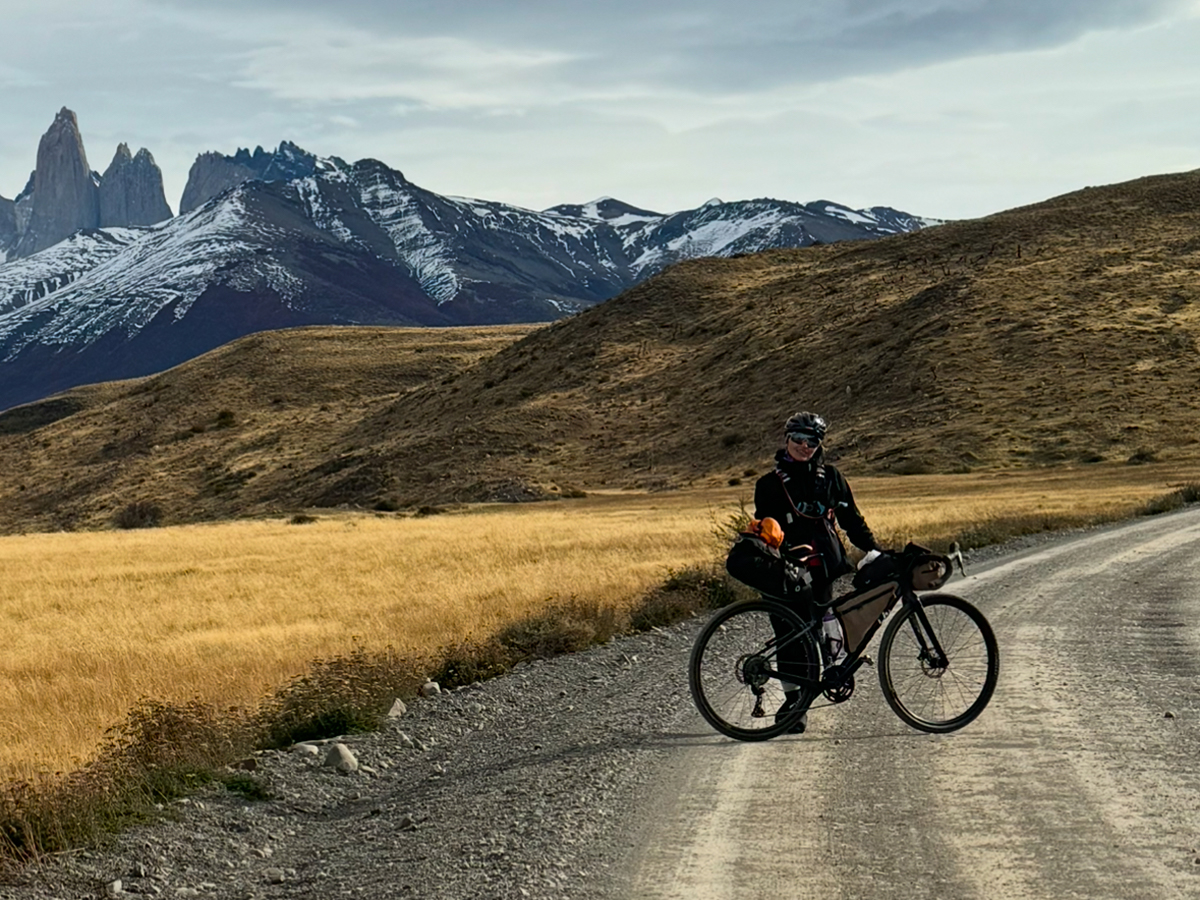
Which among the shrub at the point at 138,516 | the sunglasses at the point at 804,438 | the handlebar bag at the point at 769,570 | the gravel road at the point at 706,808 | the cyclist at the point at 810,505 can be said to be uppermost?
the sunglasses at the point at 804,438

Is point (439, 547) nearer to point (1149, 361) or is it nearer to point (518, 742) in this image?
point (518, 742)

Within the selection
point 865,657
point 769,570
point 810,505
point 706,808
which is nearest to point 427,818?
point 706,808

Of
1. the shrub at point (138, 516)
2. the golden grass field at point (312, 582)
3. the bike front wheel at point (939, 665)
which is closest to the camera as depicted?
the bike front wheel at point (939, 665)

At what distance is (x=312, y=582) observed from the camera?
27609 millimetres

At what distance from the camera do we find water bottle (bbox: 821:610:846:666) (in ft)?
32.4

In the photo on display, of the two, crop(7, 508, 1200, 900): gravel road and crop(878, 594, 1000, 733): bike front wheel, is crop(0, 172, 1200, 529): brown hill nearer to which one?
crop(7, 508, 1200, 900): gravel road

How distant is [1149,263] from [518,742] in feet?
304

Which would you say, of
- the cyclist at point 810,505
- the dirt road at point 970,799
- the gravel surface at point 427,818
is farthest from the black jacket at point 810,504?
the gravel surface at point 427,818

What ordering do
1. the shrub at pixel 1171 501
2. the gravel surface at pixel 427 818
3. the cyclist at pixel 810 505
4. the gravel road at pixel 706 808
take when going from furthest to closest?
the shrub at pixel 1171 501 → the cyclist at pixel 810 505 → the gravel surface at pixel 427 818 → the gravel road at pixel 706 808

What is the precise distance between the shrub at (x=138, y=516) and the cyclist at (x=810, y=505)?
90.1 m

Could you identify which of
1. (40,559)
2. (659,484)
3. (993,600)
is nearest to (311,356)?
(659,484)

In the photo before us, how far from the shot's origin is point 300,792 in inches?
371

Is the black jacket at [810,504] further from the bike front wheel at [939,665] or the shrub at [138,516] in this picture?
the shrub at [138,516]

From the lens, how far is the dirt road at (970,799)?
6.35m
